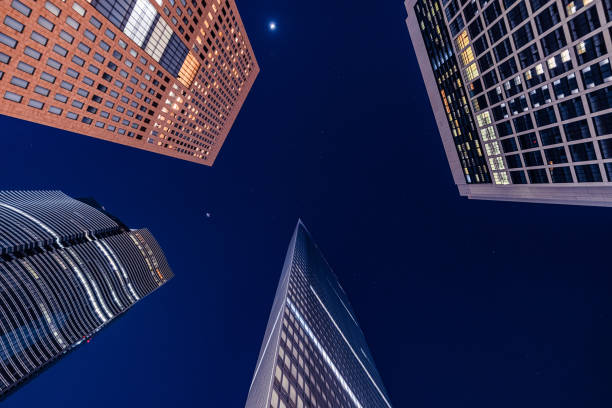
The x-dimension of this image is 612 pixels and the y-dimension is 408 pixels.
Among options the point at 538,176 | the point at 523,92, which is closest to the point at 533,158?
the point at 538,176

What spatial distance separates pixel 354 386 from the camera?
228ft

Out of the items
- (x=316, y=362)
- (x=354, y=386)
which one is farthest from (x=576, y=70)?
(x=354, y=386)

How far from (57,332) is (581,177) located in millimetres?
155140

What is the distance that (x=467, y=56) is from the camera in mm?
55938

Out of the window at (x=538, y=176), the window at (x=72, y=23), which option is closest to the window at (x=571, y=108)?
the window at (x=538, y=176)

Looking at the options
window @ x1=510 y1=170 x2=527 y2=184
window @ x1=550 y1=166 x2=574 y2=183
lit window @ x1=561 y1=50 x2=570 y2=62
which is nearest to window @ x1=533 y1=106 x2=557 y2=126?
lit window @ x1=561 y1=50 x2=570 y2=62

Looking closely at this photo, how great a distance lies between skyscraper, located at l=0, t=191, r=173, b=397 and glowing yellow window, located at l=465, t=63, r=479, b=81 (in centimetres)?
14279

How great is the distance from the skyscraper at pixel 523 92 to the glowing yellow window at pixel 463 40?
18cm

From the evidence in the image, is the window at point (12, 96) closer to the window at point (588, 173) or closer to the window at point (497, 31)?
the window at point (497, 31)

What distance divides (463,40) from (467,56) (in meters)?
3.22

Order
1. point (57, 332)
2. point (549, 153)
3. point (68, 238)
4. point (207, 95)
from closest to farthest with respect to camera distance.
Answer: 1. point (549, 153)
2. point (207, 95)
3. point (57, 332)
4. point (68, 238)

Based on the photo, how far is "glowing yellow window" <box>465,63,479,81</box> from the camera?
182ft

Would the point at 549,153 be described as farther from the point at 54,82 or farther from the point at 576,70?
the point at 54,82

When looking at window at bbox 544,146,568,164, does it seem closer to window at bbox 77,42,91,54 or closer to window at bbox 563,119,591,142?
window at bbox 563,119,591,142
